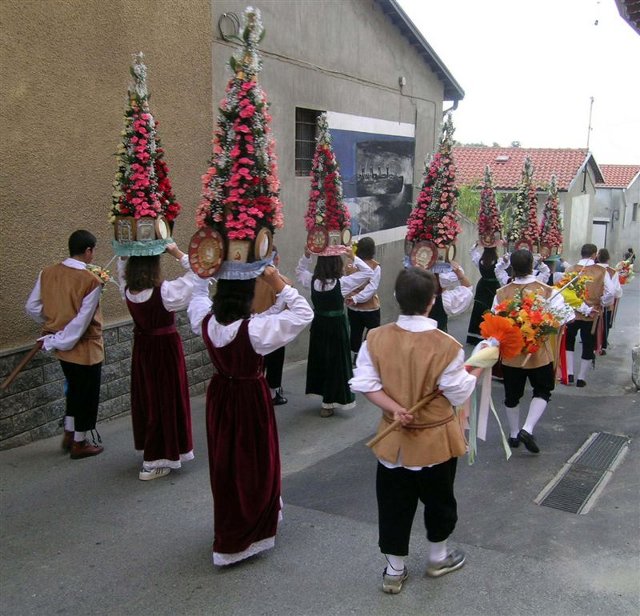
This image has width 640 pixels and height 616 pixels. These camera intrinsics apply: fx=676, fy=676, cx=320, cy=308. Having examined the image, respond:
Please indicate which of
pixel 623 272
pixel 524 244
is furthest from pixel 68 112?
pixel 623 272

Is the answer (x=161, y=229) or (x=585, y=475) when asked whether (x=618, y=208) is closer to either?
(x=585, y=475)

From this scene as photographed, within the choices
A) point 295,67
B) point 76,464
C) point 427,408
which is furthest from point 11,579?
point 295,67

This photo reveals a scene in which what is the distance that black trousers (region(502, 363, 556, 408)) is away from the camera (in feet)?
22.0

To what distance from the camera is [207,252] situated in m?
4.74

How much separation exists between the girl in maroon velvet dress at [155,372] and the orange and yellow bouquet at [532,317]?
2.79 m

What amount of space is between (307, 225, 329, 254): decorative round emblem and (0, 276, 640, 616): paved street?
7.46 ft

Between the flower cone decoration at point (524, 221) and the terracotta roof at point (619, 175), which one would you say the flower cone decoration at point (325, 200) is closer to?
the flower cone decoration at point (524, 221)

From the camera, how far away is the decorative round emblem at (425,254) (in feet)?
27.1

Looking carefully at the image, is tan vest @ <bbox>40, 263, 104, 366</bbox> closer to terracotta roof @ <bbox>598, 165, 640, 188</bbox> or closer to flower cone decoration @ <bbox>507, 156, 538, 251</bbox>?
flower cone decoration @ <bbox>507, 156, 538, 251</bbox>

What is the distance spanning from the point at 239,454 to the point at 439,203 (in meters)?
5.01

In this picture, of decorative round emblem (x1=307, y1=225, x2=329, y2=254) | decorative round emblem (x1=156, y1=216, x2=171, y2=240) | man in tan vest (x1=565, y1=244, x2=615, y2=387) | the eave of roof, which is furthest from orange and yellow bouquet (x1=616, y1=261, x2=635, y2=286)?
decorative round emblem (x1=156, y1=216, x2=171, y2=240)

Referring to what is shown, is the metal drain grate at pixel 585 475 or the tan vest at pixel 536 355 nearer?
the metal drain grate at pixel 585 475

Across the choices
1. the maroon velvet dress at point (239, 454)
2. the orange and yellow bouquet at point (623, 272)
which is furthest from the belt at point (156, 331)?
the orange and yellow bouquet at point (623, 272)

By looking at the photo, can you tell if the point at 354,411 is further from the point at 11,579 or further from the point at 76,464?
the point at 11,579
